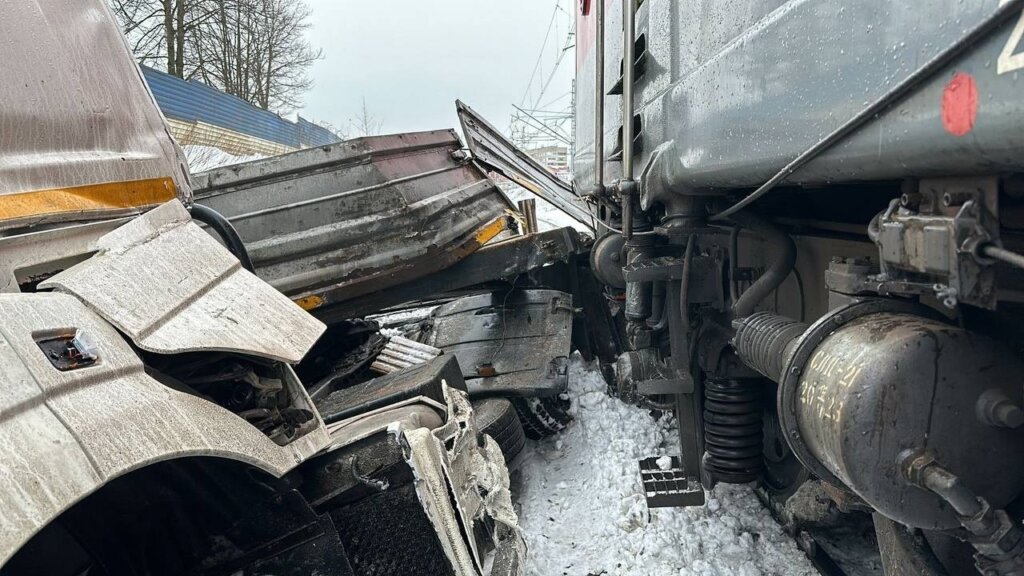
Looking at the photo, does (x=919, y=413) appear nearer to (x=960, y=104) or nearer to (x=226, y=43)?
(x=960, y=104)

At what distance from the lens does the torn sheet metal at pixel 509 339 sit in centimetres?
492

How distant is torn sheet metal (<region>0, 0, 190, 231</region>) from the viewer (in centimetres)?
194

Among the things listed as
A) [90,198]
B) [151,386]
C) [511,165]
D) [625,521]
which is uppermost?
[511,165]

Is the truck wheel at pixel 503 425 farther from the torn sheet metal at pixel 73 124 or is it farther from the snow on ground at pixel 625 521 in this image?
the torn sheet metal at pixel 73 124

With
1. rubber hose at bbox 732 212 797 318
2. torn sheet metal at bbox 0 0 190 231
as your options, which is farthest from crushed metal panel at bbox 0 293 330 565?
rubber hose at bbox 732 212 797 318

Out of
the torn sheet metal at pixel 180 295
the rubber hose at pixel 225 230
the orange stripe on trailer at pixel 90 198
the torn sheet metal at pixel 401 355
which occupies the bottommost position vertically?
the torn sheet metal at pixel 401 355

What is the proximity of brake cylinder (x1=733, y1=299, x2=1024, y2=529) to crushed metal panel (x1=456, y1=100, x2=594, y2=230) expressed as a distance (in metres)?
4.91

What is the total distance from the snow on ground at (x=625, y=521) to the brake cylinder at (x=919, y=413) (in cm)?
181

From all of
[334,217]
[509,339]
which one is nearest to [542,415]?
[509,339]

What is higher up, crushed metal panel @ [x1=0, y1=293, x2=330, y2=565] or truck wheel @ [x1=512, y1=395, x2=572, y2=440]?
crushed metal panel @ [x1=0, y1=293, x2=330, y2=565]

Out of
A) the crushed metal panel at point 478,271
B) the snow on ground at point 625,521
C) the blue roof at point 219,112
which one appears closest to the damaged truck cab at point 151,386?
the snow on ground at point 625,521

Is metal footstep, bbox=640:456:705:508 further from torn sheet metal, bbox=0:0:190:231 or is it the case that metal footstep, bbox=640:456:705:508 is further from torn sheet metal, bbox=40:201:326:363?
torn sheet metal, bbox=0:0:190:231

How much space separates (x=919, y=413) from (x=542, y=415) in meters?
3.66

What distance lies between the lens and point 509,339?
567 centimetres
